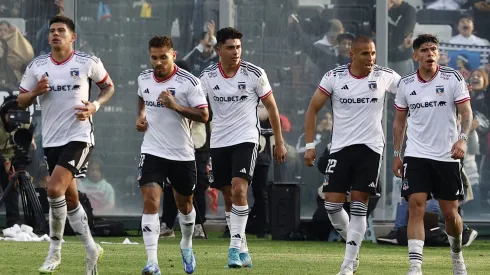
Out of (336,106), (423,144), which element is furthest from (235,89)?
(423,144)

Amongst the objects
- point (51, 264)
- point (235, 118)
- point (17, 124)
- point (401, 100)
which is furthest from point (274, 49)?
point (51, 264)

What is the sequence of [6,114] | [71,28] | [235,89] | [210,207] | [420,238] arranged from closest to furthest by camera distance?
[420,238] < [71,28] < [235,89] < [6,114] < [210,207]

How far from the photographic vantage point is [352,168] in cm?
1322

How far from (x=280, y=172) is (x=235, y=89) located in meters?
7.43

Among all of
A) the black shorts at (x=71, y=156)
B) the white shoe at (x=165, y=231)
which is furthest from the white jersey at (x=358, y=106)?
the white shoe at (x=165, y=231)

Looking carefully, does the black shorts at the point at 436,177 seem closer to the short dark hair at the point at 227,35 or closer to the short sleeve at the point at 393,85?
the short sleeve at the point at 393,85

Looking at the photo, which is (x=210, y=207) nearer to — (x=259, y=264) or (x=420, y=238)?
(x=259, y=264)

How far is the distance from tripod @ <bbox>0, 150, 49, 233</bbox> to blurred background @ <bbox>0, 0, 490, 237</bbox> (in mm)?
2350

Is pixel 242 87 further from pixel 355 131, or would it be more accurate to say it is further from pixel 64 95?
pixel 64 95

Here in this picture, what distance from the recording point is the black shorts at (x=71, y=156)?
12617 mm

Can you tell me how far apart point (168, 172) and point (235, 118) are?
150cm

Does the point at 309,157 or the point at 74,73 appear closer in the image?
the point at 74,73

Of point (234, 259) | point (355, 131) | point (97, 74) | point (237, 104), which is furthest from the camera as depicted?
point (237, 104)

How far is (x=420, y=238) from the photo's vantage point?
12383 mm
